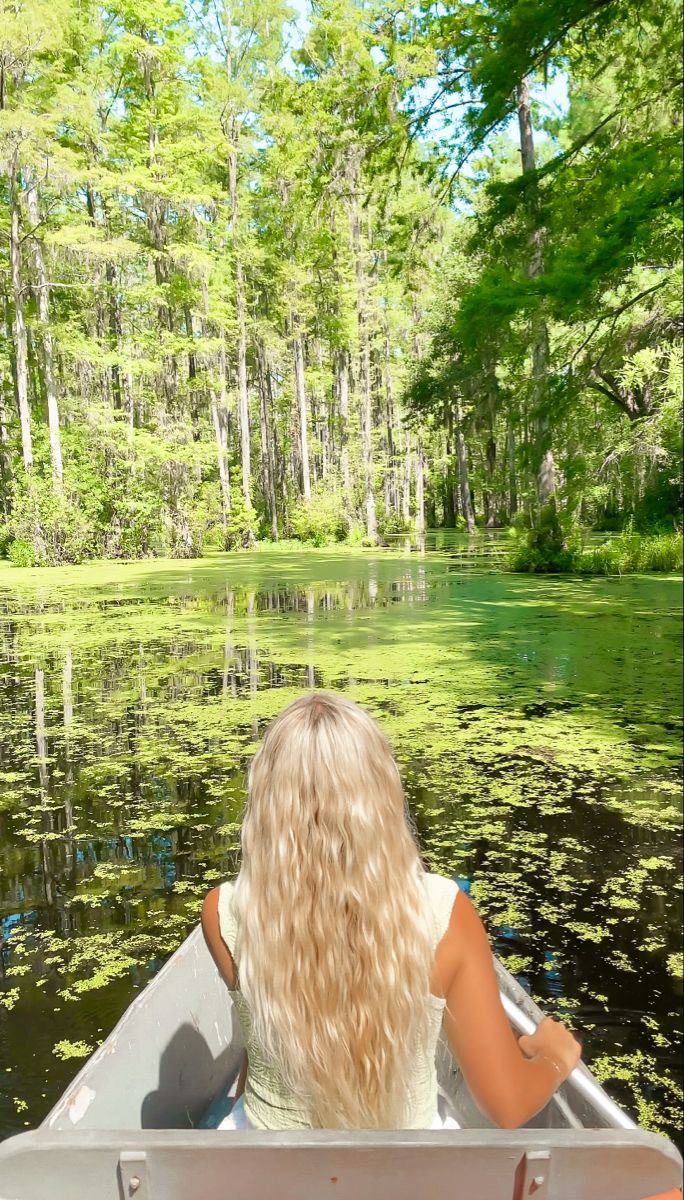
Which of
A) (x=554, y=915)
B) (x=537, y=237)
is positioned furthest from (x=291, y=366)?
(x=554, y=915)

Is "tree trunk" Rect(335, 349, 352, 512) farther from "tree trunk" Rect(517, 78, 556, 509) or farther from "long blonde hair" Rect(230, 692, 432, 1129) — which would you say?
"long blonde hair" Rect(230, 692, 432, 1129)

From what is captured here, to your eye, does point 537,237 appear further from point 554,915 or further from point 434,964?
point 434,964

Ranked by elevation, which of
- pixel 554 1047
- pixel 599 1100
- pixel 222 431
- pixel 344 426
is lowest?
pixel 599 1100

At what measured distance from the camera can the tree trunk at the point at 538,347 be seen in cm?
866

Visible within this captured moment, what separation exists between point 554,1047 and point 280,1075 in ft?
1.16

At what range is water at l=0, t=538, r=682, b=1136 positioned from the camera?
2.35m

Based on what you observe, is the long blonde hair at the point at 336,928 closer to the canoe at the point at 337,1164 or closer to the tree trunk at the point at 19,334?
the canoe at the point at 337,1164

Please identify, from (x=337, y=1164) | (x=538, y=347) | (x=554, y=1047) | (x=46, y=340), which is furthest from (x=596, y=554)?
(x=46, y=340)

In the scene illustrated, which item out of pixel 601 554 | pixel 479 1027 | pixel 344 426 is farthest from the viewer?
pixel 344 426

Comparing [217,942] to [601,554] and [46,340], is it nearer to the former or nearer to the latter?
[601,554]

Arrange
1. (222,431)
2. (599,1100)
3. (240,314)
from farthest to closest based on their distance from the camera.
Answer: (222,431) → (240,314) → (599,1100)

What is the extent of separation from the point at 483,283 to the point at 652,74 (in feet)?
10.3

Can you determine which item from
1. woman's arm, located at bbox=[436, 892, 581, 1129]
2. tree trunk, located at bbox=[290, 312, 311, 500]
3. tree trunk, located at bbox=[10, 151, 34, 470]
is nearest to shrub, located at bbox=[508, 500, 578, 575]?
tree trunk, located at bbox=[290, 312, 311, 500]

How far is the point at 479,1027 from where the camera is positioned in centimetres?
110
